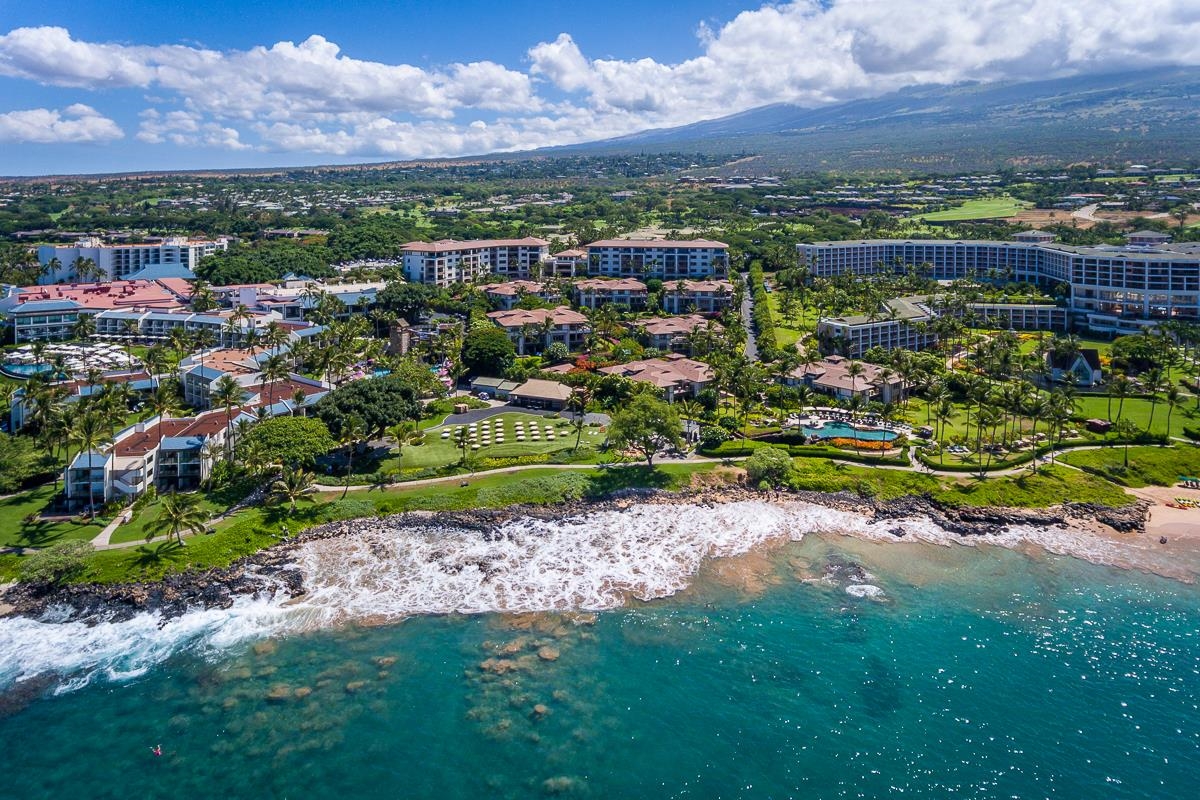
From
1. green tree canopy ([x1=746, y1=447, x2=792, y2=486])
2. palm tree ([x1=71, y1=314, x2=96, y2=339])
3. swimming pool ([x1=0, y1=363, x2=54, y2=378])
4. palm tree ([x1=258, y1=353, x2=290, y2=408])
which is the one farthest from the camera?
palm tree ([x1=71, y1=314, x2=96, y2=339])

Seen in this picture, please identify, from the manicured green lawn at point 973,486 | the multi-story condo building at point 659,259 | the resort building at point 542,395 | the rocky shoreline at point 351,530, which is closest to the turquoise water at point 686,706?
the rocky shoreline at point 351,530

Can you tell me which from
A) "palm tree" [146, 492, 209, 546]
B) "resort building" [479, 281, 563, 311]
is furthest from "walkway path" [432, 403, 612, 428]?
"resort building" [479, 281, 563, 311]

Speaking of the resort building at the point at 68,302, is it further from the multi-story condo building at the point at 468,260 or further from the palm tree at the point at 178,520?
the palm tree at the point at 178,520

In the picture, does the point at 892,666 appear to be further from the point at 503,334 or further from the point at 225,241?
the point at 225,241

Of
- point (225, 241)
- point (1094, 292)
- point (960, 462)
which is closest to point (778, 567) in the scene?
point (960, 462)

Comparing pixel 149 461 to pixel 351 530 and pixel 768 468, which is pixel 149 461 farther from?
pixel 768 468

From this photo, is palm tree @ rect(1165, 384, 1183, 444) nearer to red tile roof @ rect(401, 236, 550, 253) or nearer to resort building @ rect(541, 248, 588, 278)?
resort building @ rect(541, 248, 588, 278)
